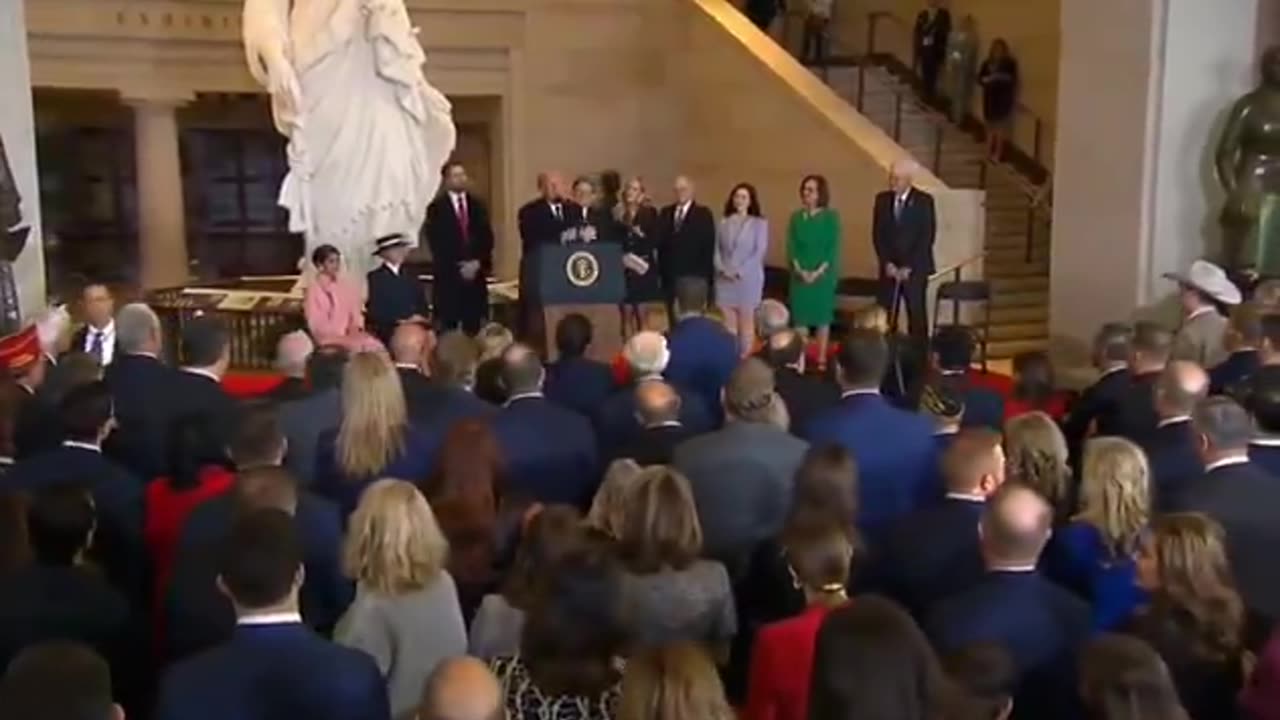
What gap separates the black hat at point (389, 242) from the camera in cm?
973

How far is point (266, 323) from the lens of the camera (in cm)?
1087

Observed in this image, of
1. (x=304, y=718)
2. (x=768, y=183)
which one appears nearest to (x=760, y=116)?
(x=768, y=183)

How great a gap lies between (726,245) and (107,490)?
278 inches

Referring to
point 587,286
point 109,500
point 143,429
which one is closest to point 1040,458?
point 109,500

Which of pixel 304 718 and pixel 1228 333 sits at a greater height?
pixel 1228 333

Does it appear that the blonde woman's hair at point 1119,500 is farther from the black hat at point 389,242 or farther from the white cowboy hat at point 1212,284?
the black hat at point 389,242

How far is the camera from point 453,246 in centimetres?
1082

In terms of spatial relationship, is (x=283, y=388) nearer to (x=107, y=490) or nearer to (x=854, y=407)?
(x=107, y=490)

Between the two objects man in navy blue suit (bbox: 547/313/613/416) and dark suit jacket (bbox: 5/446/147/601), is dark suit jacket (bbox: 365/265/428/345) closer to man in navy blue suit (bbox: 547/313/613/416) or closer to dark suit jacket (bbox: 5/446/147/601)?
man in navy blue suit (bbox: 547/313/613/416)

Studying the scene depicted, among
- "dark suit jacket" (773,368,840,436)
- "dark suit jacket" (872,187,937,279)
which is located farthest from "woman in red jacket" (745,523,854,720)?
"dark suit jacket" (872,187,937,279)

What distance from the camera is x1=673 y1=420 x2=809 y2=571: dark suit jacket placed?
4.80 meters

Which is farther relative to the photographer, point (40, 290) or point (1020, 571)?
point (40, 290)

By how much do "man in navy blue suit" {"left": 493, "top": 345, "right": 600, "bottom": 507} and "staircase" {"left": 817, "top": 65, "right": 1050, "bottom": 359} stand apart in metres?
8.35

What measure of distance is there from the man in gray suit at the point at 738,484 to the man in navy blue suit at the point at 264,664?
5.66 ft
